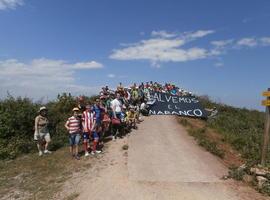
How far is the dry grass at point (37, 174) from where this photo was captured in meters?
10.6

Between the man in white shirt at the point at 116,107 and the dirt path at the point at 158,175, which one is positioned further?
the man in white shirt at the point at 116,107

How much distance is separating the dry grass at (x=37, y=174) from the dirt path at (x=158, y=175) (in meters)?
0.66

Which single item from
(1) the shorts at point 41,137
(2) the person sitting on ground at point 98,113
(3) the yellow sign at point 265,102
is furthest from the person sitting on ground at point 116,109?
(3) the yellow sign at point 265,102

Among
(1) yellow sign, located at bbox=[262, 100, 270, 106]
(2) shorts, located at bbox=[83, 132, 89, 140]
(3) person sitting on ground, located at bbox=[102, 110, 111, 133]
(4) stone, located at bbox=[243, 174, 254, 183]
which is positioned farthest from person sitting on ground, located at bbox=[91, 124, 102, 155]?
(1) yellow sign, located at bbox=[262, 100, 270, 106]

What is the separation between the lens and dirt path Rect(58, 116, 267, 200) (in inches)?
379

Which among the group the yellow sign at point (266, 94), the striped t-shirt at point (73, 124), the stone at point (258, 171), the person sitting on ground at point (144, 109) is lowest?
the stone at point (258, 171)

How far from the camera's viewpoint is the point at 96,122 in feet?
47.4

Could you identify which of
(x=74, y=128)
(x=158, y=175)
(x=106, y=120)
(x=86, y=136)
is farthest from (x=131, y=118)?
(x=158, y=175)

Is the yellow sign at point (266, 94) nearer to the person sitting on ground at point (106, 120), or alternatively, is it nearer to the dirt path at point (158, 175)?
the dirt path at point (158, 175)

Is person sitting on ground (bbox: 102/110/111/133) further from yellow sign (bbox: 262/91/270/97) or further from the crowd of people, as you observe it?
yellow sign (bbox: 262/91/270/97)

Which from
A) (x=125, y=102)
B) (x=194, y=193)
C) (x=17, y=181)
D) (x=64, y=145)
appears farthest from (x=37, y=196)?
(x=125, y=102)

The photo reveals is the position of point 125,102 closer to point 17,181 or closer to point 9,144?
point 9,144

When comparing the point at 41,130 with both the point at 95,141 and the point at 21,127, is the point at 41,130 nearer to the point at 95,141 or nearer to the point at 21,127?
the point at 95,141

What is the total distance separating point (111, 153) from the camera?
13.6 metres
